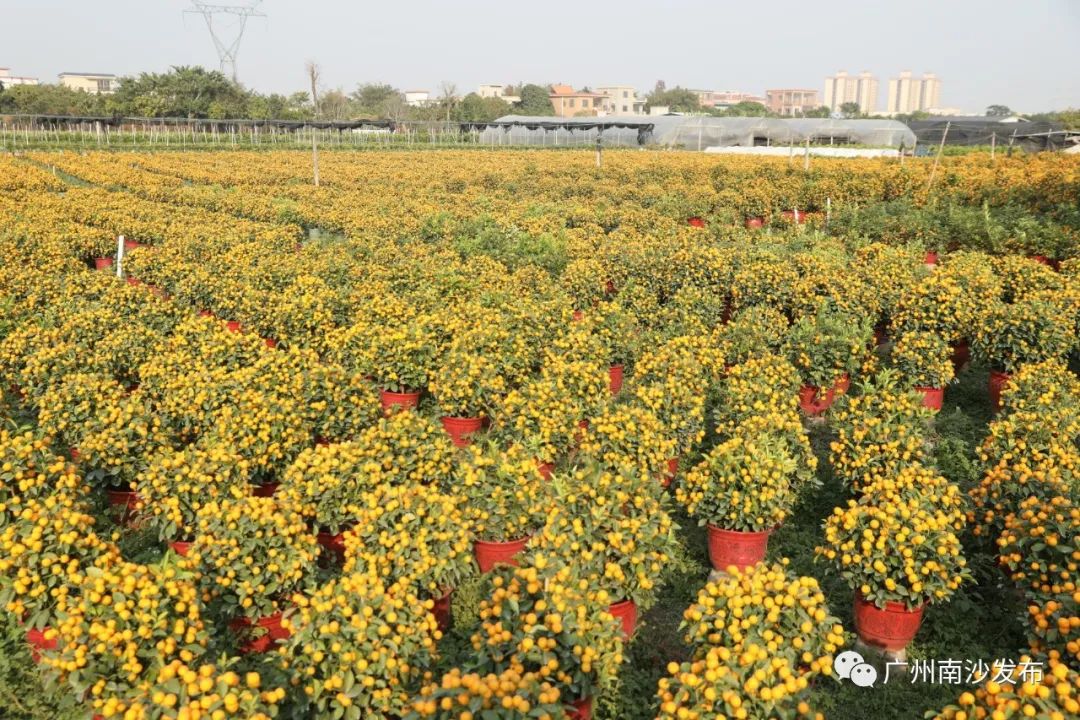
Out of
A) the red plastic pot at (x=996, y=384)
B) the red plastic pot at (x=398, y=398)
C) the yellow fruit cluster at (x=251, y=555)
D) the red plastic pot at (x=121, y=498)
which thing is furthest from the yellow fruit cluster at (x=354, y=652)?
the red plastic pot at (x=996, y=384)

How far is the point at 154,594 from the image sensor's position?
400 centimetres

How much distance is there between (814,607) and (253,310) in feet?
27.8

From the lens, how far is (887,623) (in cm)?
501

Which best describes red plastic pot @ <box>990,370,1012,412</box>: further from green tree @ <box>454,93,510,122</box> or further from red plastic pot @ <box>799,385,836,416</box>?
green tree @ <box>454,93,510,122</box>

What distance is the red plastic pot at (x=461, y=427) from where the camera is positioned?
7.70 meters

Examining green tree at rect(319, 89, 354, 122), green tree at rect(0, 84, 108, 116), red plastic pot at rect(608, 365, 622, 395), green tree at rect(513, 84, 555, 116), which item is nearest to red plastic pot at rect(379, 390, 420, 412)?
red plastic pot at rect(608, 365, 622, 395)

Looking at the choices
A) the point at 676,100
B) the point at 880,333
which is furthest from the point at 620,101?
the point at 880,333

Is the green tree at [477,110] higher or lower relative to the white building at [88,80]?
lower

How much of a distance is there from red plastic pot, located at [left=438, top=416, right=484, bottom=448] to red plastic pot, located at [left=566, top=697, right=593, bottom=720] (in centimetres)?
391

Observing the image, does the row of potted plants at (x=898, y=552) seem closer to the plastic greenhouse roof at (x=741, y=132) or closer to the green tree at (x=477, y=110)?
the plastic greenhouse roof at (x=741, y=132)

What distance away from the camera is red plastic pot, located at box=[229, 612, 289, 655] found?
4.87m

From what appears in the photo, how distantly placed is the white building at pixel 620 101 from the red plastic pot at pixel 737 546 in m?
138

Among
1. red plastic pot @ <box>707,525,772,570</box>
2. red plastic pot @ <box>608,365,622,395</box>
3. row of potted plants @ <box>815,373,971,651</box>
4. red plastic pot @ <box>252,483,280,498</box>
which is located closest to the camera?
row of potted plants @ <box>815,373,971,651</box>

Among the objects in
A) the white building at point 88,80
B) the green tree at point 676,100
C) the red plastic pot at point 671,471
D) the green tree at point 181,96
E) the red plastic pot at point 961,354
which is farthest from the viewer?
the white building at point 88,80
